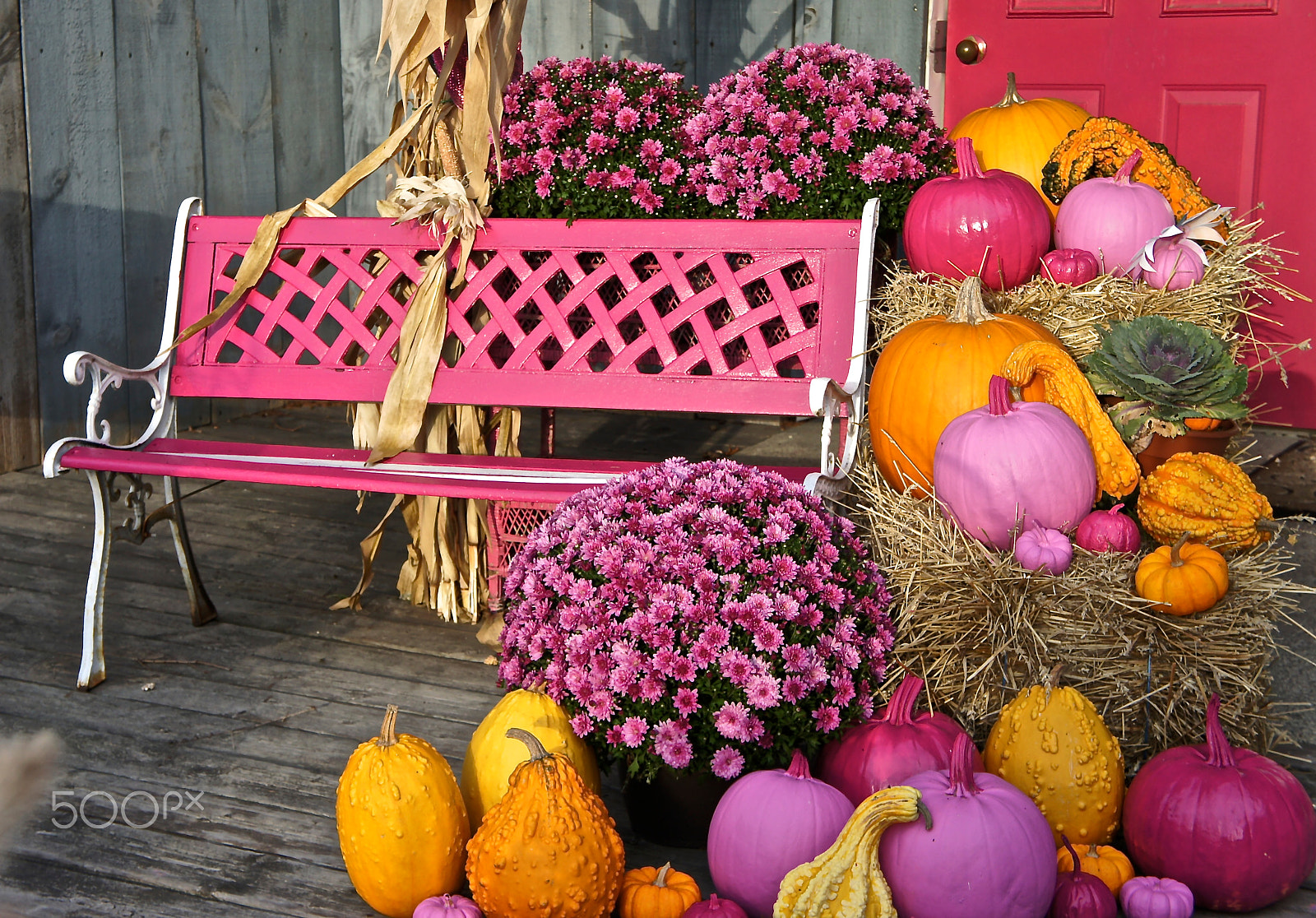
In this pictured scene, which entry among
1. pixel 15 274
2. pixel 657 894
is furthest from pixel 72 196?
pixel 657 894

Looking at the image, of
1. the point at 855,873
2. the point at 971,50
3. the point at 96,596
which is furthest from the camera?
the point at 971,50

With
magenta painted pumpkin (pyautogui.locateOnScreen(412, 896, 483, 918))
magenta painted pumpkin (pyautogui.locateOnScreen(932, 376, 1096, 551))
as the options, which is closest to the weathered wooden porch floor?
magenta painted pumpkin (pyautogui.locateOnScreen(412, 896, 483, 918))

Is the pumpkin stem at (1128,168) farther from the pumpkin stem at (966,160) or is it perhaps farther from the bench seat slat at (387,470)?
the bench seat slat at (387,470)

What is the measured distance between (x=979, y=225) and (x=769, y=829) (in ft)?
5.64

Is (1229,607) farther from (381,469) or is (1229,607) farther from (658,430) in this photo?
(658,430)

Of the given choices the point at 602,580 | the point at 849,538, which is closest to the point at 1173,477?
the point at 849,538

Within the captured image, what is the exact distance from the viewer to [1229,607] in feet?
7.80

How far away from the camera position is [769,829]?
1948 millimetres

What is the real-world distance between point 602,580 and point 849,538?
499 millimetres

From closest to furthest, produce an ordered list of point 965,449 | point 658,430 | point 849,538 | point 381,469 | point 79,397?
point 849,538
point 965,449
point 381,469
point 79,397
point 658,430

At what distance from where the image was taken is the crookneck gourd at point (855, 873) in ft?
5.87

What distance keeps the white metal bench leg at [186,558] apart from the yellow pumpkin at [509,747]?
4.56 feet

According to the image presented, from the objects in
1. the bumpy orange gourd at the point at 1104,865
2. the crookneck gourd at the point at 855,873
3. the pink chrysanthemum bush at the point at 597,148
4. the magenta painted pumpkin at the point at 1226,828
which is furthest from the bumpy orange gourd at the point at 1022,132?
the crookneck gourd at the point at 855,873

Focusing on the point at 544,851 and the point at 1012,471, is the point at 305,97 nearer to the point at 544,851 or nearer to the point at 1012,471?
the point at 1012,471
